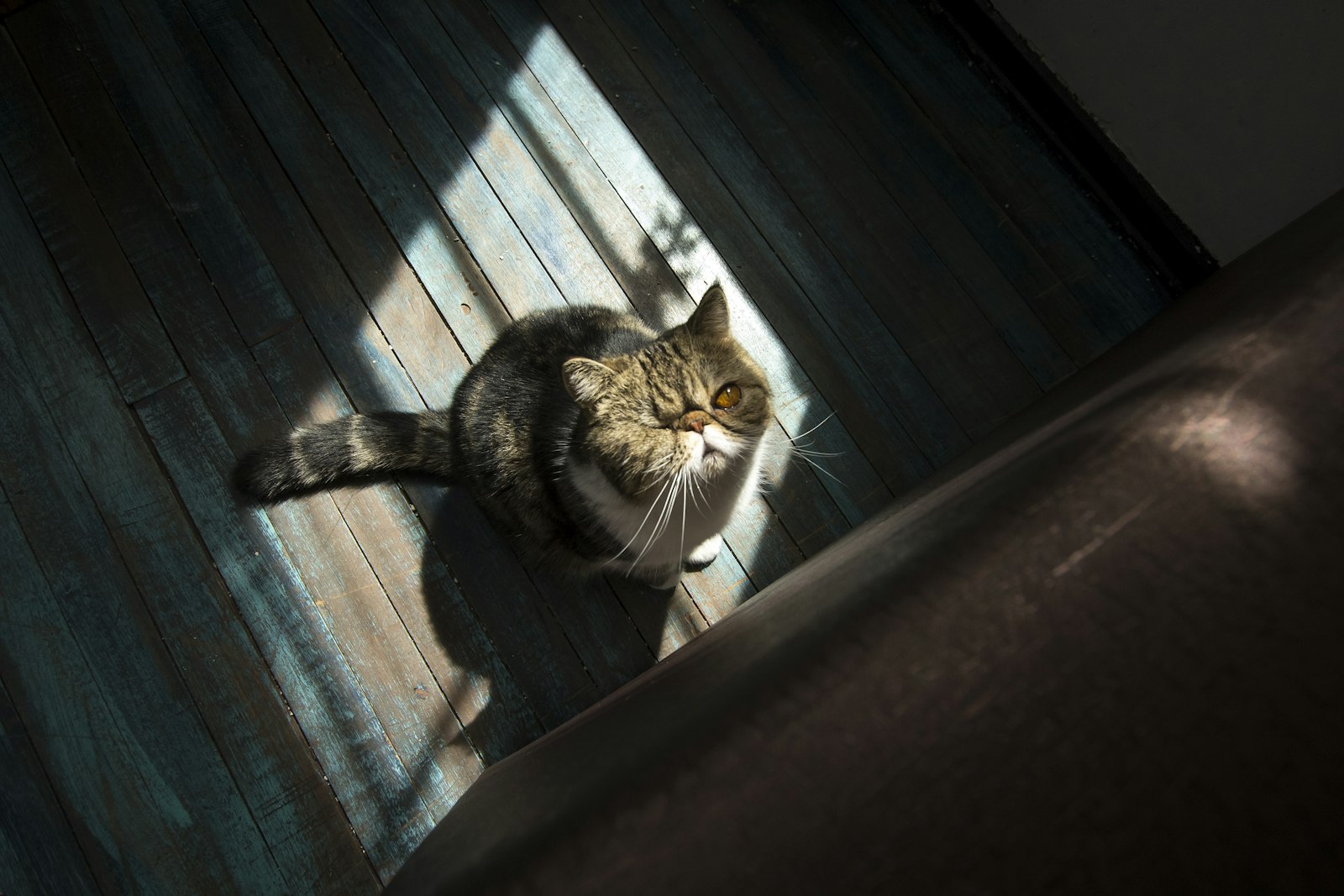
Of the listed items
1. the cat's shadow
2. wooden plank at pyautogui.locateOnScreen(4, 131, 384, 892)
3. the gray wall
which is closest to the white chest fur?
the cat's shadow

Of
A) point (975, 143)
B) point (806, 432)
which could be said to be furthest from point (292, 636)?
point (975, 143)

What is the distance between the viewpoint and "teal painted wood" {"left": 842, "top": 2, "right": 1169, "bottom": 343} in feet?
6.84

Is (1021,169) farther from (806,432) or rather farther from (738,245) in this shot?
(806,432)

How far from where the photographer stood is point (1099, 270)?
6.91 feet

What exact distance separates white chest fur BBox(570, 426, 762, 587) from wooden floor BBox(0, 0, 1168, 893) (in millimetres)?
302

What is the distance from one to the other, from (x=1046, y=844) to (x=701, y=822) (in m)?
0.21

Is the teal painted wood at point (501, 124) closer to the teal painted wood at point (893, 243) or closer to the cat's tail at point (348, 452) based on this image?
the teal painted wood at point (893, 243)

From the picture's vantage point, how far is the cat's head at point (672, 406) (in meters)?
1.37

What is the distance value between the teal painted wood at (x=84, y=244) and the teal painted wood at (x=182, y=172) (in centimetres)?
18

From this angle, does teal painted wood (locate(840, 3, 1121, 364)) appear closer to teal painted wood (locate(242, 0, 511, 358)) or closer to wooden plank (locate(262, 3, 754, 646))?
wooden plank (locate(262, 3, 754, 646))

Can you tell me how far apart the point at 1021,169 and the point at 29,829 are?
304 cm

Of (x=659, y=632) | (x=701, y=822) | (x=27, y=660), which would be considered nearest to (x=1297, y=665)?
(x=701, y=822)

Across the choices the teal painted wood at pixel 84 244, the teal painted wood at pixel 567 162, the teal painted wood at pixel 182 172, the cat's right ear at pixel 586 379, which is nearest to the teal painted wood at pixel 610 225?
the teal painted wood at pixel 567 162

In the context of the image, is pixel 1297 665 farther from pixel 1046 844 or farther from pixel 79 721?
pixel 79 721
